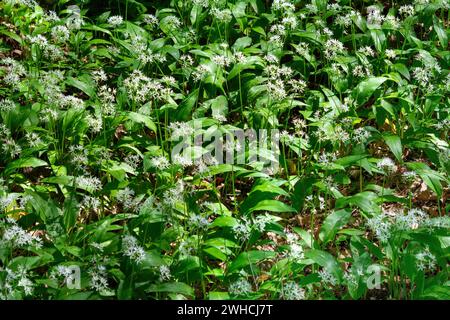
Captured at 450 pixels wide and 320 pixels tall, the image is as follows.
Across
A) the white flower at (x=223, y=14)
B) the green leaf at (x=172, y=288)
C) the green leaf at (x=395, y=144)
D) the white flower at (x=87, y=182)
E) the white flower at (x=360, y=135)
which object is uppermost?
the white flower at (x=223, y=14)

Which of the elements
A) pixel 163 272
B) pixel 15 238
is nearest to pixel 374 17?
pixel 163 272

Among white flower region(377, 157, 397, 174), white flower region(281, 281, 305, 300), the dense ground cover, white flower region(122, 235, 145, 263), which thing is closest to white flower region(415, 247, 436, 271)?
the dense ground cover

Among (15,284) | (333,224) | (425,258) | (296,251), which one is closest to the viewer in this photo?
(15,284)

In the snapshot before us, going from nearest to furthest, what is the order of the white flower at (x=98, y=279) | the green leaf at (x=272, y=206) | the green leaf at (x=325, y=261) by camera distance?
the white flower at (x=98, y=279)
the green leaf at (x=325, y=261)
the green leaf at (x=272, y=206)

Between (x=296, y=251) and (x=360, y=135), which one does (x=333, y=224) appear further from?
(x=360, y=135)

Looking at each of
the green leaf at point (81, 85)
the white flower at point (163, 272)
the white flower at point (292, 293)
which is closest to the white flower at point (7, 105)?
the green leaf at point (81, 85)

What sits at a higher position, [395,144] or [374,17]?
[374,17]

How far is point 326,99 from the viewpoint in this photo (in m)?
5.86

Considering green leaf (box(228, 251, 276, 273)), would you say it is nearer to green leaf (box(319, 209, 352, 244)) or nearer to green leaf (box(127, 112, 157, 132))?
green leaf (box(319, 209, 352, 244))

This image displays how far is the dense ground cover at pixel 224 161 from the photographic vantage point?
3.85 m

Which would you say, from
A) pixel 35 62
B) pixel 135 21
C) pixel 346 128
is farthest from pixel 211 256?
pixel 135 21

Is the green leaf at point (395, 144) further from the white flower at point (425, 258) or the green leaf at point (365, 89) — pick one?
the white flower at point (425, 258)

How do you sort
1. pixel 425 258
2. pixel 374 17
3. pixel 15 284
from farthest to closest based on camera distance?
Result: pixel 374 17, pixel 425 258, pixel 15 284

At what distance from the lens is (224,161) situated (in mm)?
5078
